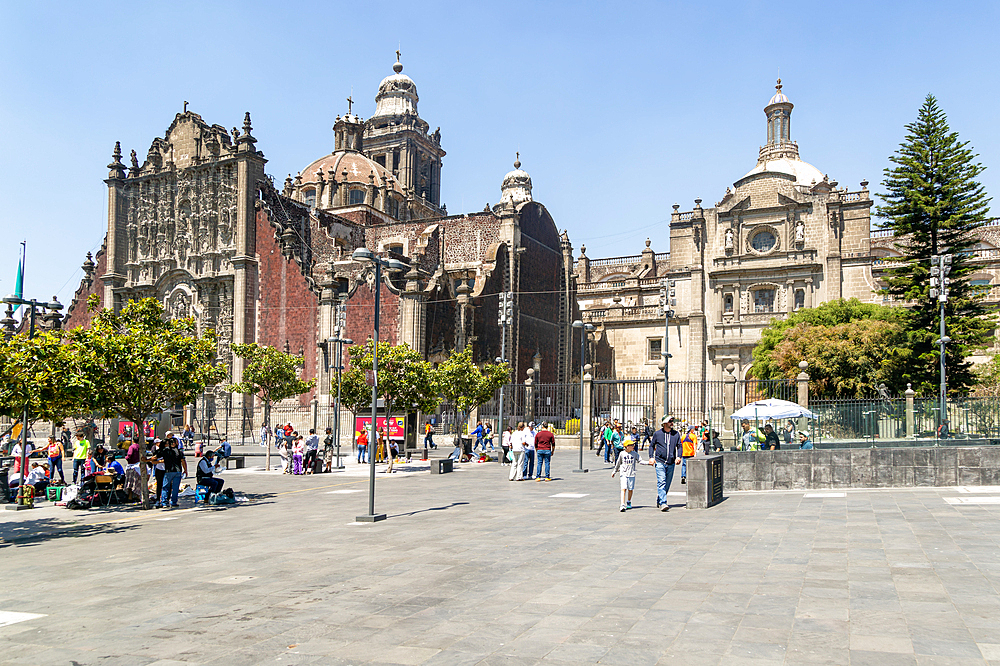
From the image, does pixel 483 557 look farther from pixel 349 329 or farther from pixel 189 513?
pixel 349 329

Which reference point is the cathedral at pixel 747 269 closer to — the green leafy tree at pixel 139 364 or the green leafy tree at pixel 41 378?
the green leafy tree at pixel 139 364

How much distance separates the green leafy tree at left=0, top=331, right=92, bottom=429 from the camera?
13.0 metres

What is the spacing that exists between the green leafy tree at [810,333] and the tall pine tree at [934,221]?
293 cm

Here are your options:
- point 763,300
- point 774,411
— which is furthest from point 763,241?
point 774,411

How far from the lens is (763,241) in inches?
2108

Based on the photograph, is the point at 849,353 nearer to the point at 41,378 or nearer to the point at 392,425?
the point at 392,425

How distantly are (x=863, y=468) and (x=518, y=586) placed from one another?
1201 cm

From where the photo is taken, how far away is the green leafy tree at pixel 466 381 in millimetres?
31984

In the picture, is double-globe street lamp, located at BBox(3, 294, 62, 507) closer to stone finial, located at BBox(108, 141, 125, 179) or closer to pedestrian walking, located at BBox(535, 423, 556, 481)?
pedestrian walking, located at BBox(535, 423, 556, 481)

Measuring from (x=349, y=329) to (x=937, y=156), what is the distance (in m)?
31.2

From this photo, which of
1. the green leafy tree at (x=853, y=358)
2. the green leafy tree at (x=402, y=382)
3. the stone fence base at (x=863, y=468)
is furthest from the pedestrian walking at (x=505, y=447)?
the green leafy tree at (x=853, y=358)

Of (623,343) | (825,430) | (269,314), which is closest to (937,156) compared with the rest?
(825,430)

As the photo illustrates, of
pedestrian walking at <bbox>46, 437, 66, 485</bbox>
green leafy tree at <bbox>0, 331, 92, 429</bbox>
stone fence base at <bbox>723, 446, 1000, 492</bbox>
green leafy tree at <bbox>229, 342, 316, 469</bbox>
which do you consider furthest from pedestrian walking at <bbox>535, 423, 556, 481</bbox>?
green leafy tree at <bbox>229, 342, 316, 469</bbox>

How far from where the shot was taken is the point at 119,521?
14.7 meters
